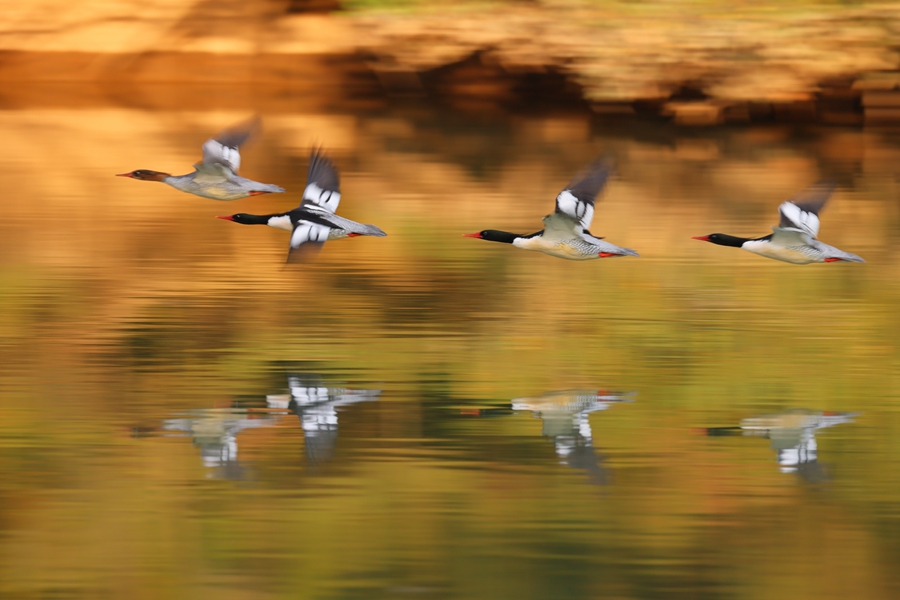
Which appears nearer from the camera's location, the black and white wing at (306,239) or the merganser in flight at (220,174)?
the black and white wing at (306,239)

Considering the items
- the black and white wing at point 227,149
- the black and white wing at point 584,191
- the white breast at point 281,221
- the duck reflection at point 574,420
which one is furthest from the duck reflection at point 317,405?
the black and white wing at point 227,149

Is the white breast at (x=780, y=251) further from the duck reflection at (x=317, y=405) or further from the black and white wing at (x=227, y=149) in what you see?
the black and white wing at (x=227, y=149)

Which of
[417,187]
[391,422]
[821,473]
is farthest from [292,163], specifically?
[821,473]

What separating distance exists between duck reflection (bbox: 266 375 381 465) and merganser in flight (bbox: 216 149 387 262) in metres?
0.67

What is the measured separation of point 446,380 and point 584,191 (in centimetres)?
125

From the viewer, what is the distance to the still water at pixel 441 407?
5543 mm

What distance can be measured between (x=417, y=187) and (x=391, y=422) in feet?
26.8

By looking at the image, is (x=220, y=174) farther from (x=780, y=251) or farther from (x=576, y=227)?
(x=780, y=251)

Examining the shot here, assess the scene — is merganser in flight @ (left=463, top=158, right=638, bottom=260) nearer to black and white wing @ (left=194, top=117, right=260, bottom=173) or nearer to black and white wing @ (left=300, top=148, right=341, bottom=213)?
black and white wing @ (left=300, top=148, right=341, bottom=213)

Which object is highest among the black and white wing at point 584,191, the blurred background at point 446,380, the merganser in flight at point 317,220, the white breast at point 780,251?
the black and white wing at point 584,191

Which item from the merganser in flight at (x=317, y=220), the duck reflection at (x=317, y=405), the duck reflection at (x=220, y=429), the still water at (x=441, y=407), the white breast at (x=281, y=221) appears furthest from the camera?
the white breast at (x=281, y=221)

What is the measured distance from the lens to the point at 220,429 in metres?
6.97

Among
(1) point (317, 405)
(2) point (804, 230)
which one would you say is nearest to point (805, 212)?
(2) point (804, 230)

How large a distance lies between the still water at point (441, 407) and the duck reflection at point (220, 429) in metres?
0.02
